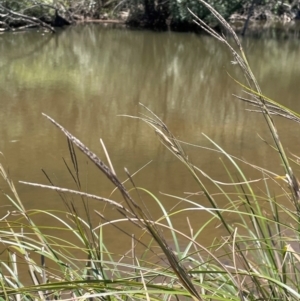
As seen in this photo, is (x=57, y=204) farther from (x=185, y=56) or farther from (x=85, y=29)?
(x=85, y=29)

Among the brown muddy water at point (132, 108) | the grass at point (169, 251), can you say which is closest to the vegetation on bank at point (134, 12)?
the brown muddy water at point (132, 108)

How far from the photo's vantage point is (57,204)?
3.99m

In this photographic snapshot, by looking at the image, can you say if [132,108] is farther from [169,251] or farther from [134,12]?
[134,12]

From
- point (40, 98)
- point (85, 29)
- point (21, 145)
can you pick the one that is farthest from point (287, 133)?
point (85, 29)

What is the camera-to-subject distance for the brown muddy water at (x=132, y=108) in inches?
176

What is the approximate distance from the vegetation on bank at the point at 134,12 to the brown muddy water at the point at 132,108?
1.92m

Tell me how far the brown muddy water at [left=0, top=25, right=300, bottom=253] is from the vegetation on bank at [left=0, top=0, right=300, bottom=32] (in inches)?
75.7

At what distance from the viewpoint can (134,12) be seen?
59.3 ft

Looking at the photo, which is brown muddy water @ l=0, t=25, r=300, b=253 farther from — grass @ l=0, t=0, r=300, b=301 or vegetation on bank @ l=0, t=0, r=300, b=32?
vegetation on bank @ l=0, t=0, r=300, b=32

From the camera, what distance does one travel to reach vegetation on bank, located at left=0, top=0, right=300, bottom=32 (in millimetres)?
15922

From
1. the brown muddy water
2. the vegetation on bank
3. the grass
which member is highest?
the grass

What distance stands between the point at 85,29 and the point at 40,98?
9668mm

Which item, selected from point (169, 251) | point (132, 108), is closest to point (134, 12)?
point (132, 108)

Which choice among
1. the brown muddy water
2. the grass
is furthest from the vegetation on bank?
the grass
